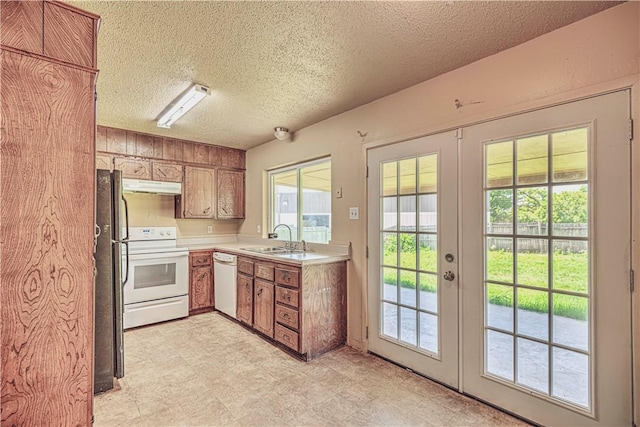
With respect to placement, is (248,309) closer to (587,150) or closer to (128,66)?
(128,66)

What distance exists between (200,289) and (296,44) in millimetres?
3409

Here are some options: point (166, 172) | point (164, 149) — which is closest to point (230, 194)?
point (166, 172)

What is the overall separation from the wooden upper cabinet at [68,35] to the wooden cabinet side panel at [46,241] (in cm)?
5

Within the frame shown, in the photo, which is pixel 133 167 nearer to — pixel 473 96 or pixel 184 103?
pixel 184 103

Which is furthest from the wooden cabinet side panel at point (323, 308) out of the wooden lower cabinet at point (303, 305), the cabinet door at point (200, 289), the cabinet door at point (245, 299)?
the cabinet door at point (200, 289)

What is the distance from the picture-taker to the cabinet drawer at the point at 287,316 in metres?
2.88

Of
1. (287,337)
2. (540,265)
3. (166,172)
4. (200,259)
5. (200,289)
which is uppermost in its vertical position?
(166,172)

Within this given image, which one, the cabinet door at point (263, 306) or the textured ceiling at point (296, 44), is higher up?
the textured ceiling at point (296, 44)

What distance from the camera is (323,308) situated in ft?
9.77

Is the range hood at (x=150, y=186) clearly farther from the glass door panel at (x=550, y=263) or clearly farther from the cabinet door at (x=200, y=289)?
the glass door panel at (x=550, y=263)

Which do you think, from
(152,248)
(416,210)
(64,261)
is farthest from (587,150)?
(152,248)

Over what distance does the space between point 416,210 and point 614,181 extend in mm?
1218

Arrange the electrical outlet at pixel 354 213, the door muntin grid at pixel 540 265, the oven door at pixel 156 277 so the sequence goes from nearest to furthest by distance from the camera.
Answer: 1. the door muntin grid at pixel 540 265
2. the electrical outlet at pixel 354 213
3. the oven door at pixel 156 277

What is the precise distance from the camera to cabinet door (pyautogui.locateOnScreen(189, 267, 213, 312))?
4.12m
